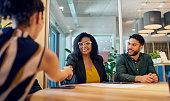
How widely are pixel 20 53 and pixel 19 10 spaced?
18 centimetres

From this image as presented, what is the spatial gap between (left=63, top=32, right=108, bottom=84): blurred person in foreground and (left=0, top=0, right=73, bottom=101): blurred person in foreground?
1.46m

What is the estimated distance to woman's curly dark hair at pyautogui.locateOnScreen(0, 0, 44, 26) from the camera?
0.61 metres

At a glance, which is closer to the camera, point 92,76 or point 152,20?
point 92,76

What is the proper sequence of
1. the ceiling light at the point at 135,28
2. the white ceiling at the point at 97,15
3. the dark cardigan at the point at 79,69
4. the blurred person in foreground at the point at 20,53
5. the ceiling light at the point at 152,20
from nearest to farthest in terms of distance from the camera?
the blurred person in foreground at the point at 20,53 < the dark cardigan at the point at 79,69 < the white ceiling at the point at 97,15 < the ceiling light at the point at 135,28 < the ceiling light at the point at 152,20

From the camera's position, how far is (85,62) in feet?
7.71

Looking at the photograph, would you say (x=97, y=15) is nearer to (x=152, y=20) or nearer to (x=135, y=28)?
(x=135, y=28)

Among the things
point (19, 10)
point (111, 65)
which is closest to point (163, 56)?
point (111, 65)

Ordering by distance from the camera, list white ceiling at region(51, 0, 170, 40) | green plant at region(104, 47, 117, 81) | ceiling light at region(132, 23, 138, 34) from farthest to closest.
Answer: ceiling light at region(132, 23, 138, 34)
white ceiling at region(51, 0, 170, 40)
green plant at region(104, 47, 117, 81)

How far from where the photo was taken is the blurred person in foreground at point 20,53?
21.1 inches

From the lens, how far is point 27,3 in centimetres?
62

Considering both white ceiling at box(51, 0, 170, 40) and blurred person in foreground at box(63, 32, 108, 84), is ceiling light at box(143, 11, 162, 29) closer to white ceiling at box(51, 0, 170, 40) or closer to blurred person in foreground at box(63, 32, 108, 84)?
white ceiling at box(51, 0, 170, 40)

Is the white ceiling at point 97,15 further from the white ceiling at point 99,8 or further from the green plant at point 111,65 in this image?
the green plant at point 111,65

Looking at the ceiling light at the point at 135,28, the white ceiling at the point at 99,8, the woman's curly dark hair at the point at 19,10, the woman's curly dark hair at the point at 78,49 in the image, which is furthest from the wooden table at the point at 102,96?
the ceiling light at the point at 135,28

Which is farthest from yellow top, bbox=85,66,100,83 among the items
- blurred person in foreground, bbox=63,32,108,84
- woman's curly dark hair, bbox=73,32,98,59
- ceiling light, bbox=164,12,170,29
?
ceiling light, bbox=164,12,170,29
